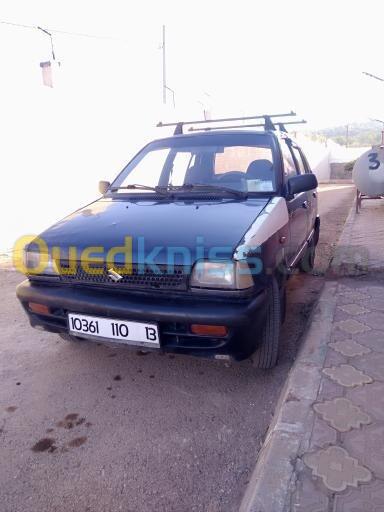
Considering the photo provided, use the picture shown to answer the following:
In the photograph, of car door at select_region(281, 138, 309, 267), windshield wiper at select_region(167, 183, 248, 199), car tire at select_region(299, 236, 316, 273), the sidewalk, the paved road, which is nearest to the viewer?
the sidewalk

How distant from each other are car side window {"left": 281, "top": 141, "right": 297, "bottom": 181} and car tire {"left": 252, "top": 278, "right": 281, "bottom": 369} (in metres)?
1.04

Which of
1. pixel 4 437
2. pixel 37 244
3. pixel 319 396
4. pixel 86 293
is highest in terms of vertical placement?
pixel 37 244

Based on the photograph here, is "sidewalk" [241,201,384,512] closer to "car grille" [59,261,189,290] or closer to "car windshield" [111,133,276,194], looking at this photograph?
"car grille" [59,261,189,290]

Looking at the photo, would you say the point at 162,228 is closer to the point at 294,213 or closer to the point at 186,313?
the point at 186,313

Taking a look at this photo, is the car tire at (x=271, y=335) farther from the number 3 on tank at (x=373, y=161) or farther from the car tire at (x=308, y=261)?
the number 3 on tank at (x=373, y=161)

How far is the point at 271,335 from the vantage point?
7.97 feet

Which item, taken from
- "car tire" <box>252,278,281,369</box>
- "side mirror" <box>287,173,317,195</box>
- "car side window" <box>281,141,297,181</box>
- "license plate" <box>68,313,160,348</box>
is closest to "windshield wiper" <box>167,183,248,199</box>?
"side mirror" <box>287,173,317,195</box>

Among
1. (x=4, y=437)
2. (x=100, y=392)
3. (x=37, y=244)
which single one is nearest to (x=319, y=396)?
(x=100, y=392)

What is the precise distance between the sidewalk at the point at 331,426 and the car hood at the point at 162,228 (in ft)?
2.98

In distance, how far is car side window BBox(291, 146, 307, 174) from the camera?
384 cm

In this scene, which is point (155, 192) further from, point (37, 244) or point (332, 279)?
point (332, 279)

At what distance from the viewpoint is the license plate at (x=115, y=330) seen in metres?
2.10

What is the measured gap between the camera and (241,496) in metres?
1.66

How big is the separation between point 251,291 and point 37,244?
1349mm
